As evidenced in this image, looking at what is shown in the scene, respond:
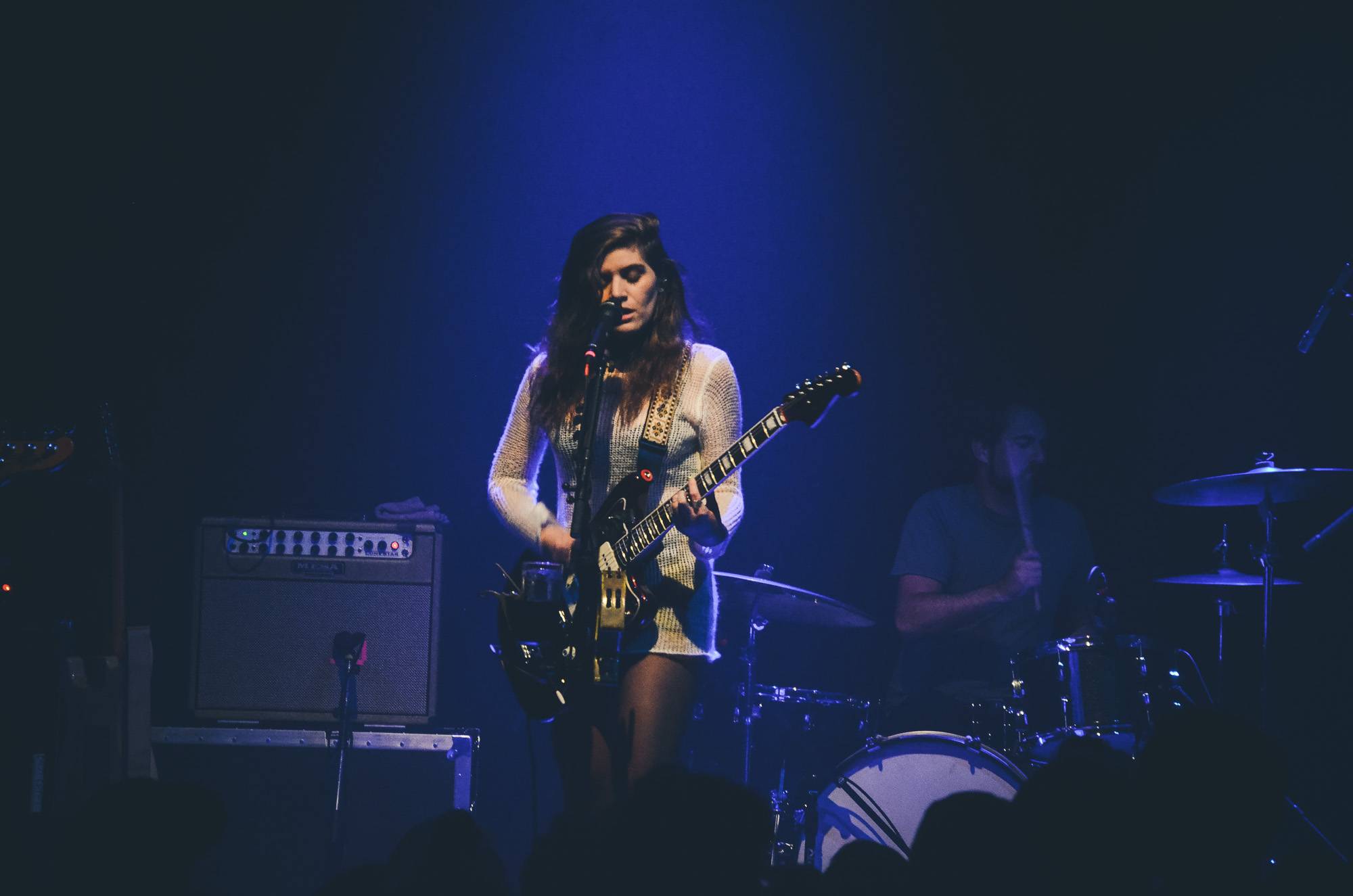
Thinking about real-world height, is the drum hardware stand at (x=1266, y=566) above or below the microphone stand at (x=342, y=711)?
above

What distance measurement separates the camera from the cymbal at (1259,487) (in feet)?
15.1

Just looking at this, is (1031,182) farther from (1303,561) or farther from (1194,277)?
(1303,561)

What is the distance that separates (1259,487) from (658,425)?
9.12 ft

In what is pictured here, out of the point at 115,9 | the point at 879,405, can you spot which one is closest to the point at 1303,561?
the point at 879,405

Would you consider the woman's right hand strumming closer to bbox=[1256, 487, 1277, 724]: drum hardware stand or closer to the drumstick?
the drumstick

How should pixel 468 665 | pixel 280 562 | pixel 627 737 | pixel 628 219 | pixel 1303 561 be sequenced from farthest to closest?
1. pixel 468 665
2. pixel 1303 561
3. pixel 280 562
4. pixel 628 219
5. pixel 627 737

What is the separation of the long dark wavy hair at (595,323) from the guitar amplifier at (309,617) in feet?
5.22

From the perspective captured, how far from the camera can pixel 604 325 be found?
131 inches

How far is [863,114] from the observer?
5.83 meters

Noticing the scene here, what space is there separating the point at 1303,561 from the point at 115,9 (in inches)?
238

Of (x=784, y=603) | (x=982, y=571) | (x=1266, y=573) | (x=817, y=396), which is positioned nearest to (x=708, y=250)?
(x=784, y=603)

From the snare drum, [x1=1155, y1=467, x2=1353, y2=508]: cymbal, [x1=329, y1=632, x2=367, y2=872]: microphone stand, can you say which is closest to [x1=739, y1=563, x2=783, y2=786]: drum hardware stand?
the snare drum

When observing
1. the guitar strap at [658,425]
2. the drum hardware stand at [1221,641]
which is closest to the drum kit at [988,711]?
the drum hardware stand at [1221,641]

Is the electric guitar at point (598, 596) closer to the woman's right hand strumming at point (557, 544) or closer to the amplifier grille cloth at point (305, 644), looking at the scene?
the woman's right hand strumming at point (557, 544)
